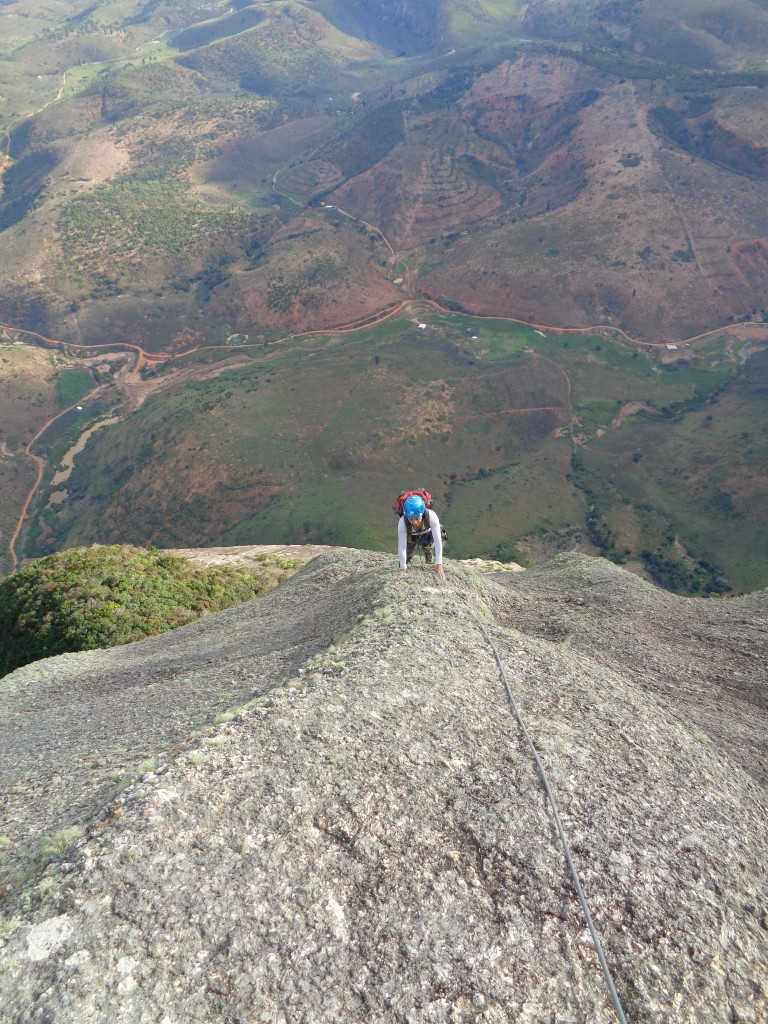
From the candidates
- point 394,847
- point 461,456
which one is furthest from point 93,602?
point 461,456

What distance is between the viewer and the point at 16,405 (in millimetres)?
106438

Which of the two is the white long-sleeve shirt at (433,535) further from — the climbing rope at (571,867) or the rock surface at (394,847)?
the climbing rope at (571,867)

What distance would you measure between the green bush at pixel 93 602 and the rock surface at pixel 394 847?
8.74 m

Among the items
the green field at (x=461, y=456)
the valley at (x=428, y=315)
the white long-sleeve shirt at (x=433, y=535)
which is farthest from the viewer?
the valley at (x=428, y=315)

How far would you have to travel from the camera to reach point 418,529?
1367 centimetres

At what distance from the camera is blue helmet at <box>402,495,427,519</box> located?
42.6ft

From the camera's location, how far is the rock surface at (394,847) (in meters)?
5.38

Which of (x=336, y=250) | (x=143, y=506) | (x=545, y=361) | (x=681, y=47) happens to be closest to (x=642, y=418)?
(x=545, y=361)

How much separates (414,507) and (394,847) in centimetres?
757

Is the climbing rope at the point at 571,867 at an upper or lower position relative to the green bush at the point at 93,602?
upper

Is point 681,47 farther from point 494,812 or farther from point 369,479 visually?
point 494,812

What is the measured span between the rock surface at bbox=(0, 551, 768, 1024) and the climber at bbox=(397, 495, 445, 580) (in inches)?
79.8

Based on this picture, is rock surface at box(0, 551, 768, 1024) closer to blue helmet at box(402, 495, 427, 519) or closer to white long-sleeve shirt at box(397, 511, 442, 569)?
white long-sleeve shirt at box(397, 511, 442, 569)

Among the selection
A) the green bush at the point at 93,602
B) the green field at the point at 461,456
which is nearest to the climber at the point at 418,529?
the green bush at the point at 93,602
